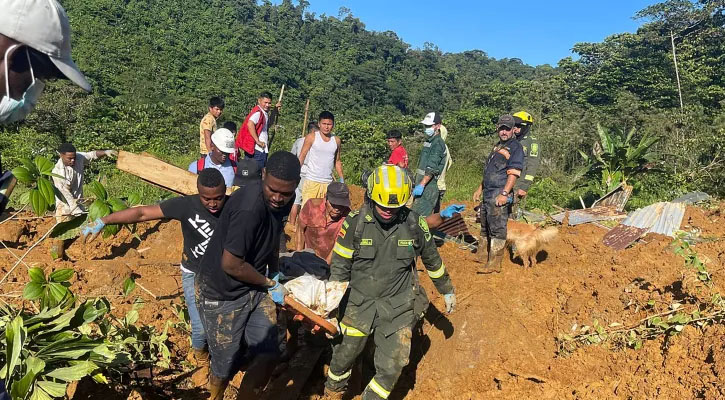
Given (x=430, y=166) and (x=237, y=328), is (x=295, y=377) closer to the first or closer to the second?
(x=237, y=328)

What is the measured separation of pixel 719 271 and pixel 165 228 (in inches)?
269

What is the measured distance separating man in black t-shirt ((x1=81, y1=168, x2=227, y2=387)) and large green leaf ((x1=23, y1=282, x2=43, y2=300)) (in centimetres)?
75

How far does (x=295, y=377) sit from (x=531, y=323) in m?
2.33

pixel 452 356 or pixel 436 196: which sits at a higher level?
pixel 436 196

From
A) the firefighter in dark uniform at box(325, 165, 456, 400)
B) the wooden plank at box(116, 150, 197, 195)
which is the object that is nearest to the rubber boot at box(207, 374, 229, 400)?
the firefighter in dark uniform at box(325, 165, 456, 400)

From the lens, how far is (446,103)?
50250 mm

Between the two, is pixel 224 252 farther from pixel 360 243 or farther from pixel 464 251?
pixel 464 251

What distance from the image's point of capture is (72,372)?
249cm

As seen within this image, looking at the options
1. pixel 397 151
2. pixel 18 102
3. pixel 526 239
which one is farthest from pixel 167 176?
pixel 18 102

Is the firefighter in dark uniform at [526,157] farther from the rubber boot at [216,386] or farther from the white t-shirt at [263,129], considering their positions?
the rubber boot at [216,386]

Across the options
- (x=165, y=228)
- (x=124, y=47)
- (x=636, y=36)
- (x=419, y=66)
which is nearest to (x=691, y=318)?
(x=165, y=228)

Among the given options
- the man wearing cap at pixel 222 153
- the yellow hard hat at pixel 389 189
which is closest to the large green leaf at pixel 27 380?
the yellow hard hat at pixel 389 189

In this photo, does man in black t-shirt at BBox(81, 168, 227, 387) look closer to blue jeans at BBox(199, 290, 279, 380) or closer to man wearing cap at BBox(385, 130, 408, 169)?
blue jeans at BBox(199, 290, 279, 380)

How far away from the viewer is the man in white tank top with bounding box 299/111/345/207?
6473 millimetres
